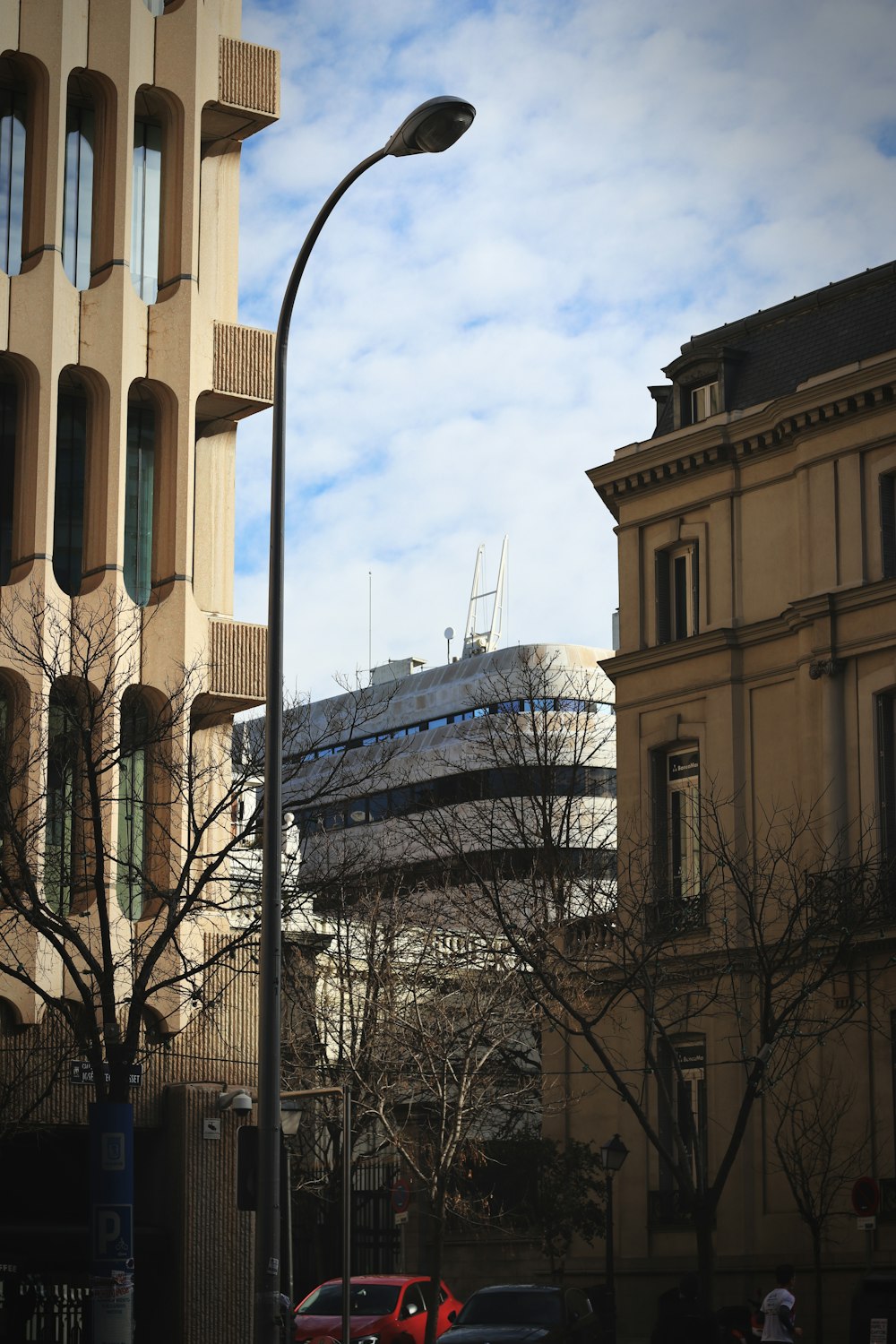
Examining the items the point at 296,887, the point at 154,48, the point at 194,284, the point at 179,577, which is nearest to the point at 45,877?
the point at 296,887

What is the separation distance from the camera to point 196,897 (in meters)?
22.6

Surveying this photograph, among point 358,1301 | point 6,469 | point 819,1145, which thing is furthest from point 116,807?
point 819,1145

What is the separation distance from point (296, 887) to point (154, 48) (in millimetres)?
14100

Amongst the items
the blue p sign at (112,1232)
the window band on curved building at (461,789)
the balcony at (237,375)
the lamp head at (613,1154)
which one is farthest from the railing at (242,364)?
the window band on curved building at (461,789)

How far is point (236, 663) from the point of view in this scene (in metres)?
29.4

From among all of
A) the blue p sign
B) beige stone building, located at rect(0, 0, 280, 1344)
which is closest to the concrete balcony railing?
beige stone building, located at rect(0, 0, 280, 1344)

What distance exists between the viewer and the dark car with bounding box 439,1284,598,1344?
2227 cm

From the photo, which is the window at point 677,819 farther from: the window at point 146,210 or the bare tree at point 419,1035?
the window at point 146,210

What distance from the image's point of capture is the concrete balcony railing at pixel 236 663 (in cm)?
2919

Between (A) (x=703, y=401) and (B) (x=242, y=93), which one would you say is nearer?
(B) (x=242, y=93)

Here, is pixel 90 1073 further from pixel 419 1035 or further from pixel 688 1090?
pixel 688 1090

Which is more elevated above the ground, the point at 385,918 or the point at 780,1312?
the point at 385,918

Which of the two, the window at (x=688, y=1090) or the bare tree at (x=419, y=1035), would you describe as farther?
the window at (x=688, y=1090)

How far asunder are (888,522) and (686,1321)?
50.4 ft
